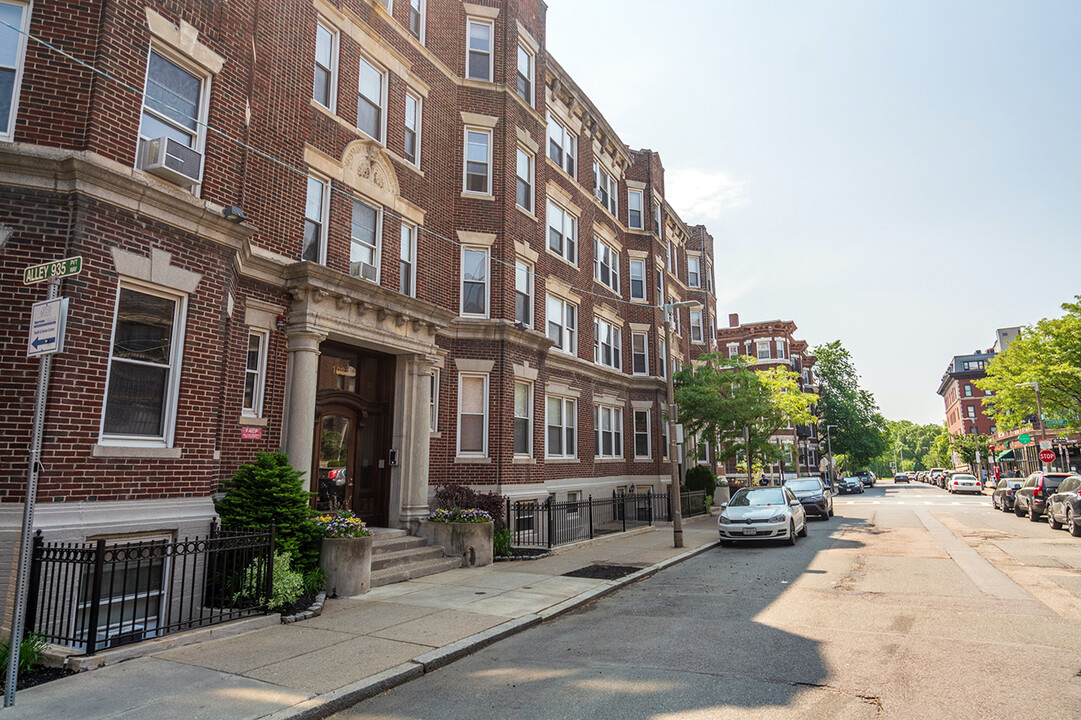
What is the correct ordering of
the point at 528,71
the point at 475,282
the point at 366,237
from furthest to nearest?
1. the point at 528,71
2. the point at 475,282
3. the point at 366,237

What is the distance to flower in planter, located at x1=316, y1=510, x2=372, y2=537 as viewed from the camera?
988cm

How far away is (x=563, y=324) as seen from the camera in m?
21.6

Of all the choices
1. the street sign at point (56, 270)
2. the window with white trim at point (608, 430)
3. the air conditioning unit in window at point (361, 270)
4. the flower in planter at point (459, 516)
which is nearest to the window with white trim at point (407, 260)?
the air conditioning unit in window at point (361, 270)

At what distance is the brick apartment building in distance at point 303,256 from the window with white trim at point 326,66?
52mm

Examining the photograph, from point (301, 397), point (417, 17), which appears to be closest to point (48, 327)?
point (301, 397)

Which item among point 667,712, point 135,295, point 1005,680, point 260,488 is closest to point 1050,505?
point 1005,680

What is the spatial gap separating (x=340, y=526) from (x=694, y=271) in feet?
99.9

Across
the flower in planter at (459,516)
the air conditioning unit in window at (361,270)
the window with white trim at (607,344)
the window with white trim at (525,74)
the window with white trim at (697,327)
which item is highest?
the window with white trim at (525,74)

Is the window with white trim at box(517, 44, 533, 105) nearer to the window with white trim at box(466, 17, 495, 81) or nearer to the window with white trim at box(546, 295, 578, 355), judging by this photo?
the window with white trim at box(466, 17, 495, 81)

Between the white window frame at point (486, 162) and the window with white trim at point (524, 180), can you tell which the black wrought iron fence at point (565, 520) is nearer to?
the white window frame at point (486, 162)

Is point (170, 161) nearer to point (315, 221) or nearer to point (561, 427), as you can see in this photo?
point (315, 221)

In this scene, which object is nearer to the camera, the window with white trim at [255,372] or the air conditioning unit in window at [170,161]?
the air conditioning unit in window at [170,161]

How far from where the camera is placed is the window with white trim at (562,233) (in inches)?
853

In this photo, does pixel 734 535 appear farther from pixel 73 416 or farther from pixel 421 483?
pixel 73 416
